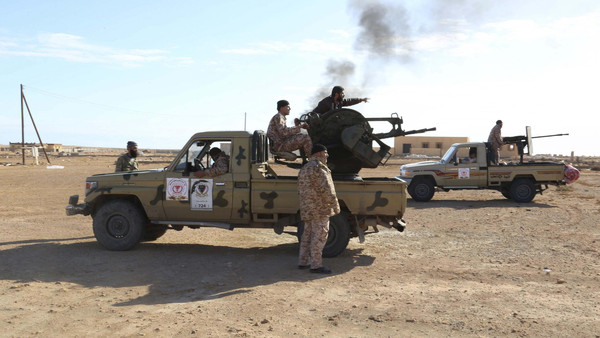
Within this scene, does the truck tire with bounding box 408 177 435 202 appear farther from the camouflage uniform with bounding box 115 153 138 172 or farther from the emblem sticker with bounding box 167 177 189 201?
the emblem sticker with bounding box 167 177 189 201

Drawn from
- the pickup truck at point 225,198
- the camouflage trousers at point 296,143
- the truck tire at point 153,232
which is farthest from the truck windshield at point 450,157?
the truck tire at point 153,232

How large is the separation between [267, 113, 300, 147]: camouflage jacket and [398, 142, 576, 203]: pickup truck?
30.4 feet

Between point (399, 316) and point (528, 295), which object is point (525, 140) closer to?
point (528, 295)

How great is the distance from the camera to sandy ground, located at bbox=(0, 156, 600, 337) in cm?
517

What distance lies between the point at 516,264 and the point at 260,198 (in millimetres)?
3991

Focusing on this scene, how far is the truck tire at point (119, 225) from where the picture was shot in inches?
338

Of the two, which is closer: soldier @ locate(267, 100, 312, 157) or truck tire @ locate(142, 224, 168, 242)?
soldier @ locate(267, 100, 312, 157)

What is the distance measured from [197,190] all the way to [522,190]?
459 inches

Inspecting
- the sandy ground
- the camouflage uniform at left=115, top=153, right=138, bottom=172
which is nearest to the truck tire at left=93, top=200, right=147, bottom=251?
the sandy ground

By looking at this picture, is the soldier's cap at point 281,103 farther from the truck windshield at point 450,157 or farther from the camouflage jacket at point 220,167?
the truck windshield at point 450,157

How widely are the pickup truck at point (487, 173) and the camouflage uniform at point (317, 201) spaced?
9906 mm

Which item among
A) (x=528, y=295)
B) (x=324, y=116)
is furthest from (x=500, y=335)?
(x=324, y=116)

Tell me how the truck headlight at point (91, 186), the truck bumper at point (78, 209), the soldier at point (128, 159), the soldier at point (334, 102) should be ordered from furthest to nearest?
the soldier at point (128, 159) → the soldier at point (334, 102) → the truck bumper at point (78, 209) → the truck headlight at point (91, 186)

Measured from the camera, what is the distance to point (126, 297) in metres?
6.15
